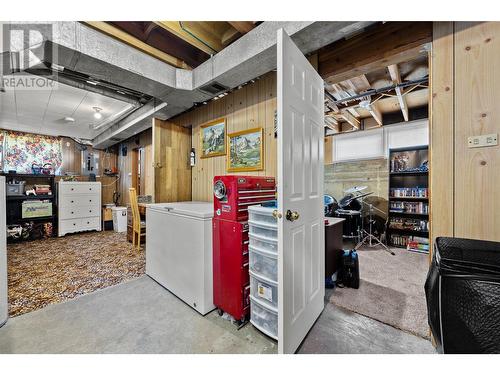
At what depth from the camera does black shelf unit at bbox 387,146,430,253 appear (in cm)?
391

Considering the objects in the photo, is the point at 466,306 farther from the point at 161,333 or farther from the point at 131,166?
the point at 131,166

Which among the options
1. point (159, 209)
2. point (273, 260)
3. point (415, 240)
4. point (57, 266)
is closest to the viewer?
point (273, 260)

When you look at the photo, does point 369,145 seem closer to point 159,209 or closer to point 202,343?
point 159,209

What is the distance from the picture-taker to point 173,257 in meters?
2.21

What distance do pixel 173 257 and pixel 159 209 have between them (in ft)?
1.91

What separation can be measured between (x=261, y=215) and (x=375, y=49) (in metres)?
1.84

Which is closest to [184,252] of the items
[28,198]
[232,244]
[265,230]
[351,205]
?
[232,244]

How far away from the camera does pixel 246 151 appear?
2.64 metres

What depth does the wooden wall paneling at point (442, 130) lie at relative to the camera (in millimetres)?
1479

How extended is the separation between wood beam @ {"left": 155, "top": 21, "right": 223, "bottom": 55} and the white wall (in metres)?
3.94

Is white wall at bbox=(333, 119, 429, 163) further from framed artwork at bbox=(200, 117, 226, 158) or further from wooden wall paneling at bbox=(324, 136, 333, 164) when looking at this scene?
framed artwork at bbox=(200, 117, 226, 158)

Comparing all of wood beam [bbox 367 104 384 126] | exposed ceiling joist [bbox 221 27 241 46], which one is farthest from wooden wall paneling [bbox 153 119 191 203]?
wood beam [bbox 367 104 384 126]
